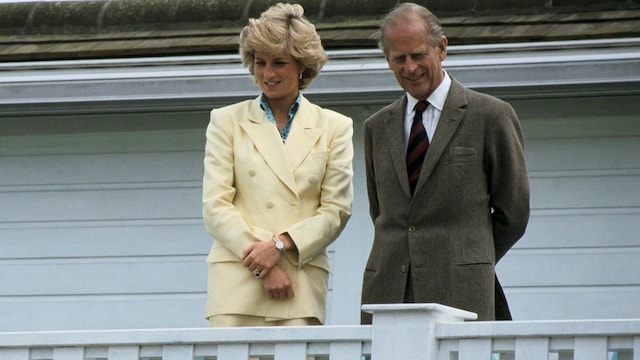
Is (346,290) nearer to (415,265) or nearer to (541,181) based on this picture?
(541,181)

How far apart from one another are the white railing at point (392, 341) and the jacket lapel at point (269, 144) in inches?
33.9

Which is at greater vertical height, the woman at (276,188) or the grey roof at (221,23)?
the grey roof at (221,23)

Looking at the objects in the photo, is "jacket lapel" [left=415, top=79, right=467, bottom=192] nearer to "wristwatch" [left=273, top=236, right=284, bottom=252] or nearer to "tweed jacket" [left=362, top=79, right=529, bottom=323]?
"tweed jacket" [left=362, top=79, right=529, bottom=323]

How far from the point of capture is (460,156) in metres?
6.52

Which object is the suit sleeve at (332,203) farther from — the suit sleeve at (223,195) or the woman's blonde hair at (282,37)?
the woman's blonde hair at (282,37)

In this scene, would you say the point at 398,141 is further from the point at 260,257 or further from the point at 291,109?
the point at 260,257

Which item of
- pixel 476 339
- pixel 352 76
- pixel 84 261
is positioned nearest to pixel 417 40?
pixel 476 339

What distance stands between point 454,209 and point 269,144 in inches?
33.7

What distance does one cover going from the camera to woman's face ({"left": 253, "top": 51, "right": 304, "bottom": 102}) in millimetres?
6750

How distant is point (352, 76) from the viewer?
8.91 meters

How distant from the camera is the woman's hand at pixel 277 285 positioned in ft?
21.4

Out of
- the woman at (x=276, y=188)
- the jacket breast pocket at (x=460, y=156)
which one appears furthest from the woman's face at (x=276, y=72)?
the jacket breast pocket at (x=460, y=156)

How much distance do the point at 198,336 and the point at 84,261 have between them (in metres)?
3.49

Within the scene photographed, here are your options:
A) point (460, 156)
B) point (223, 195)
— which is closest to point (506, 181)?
point (460, 156)
